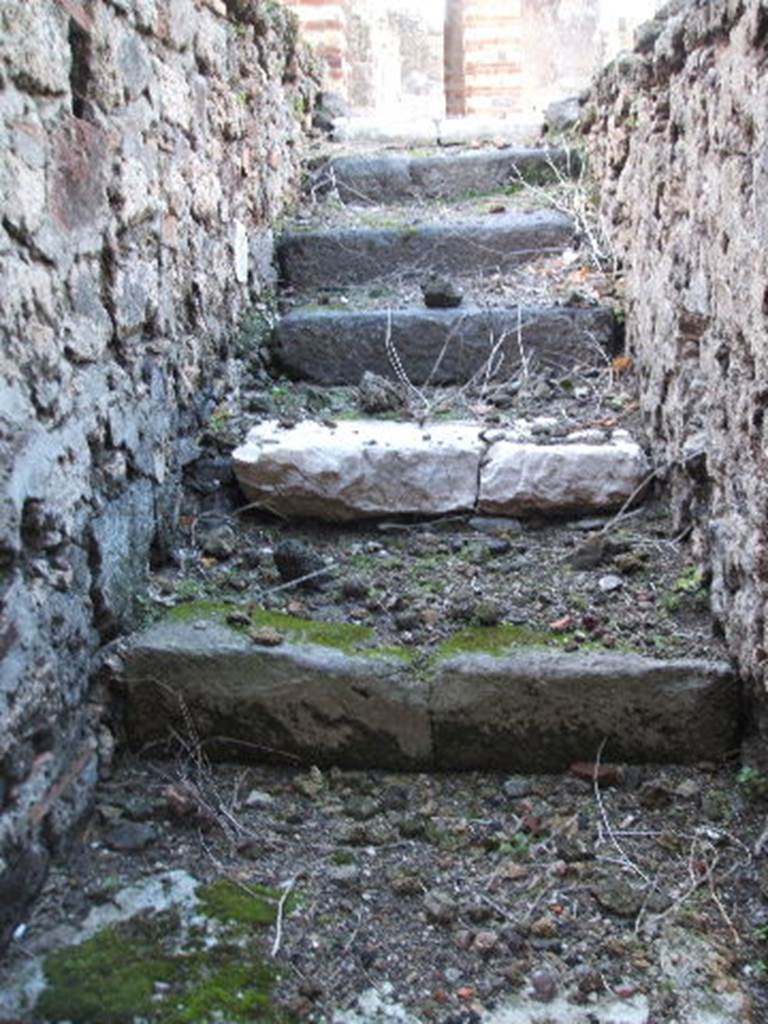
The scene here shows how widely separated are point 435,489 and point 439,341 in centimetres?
72

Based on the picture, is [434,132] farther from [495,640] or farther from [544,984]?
[544,984]

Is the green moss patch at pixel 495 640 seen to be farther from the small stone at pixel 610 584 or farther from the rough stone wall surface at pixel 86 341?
the rough stone wall surface at pixel 86 341

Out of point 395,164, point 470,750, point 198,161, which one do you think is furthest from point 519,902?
point 395,164

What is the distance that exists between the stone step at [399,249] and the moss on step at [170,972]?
94.3 inches

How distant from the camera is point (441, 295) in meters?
3.14

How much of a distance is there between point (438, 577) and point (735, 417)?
0.75 meters

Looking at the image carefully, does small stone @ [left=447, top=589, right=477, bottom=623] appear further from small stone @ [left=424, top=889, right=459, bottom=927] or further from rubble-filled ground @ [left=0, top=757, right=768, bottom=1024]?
small stone @ [left=424, top=889, right=459, bottom=927]

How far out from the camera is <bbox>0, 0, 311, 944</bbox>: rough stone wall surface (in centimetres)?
158

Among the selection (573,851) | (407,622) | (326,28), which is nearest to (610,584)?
(407,622)

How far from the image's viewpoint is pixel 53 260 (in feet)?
5.65

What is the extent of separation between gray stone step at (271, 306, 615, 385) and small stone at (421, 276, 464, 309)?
40 millimetres

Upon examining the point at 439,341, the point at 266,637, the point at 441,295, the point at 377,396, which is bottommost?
the point at 266,637

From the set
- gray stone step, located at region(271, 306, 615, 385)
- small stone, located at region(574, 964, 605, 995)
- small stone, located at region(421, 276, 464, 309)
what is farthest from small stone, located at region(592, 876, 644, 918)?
small stone, located at region(421, 276, 464, 309)

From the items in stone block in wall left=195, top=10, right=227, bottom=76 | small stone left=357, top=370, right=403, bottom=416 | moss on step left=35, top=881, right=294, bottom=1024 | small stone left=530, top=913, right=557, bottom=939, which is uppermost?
stone block in wall left=195, top=10, right=227, bottom=76
